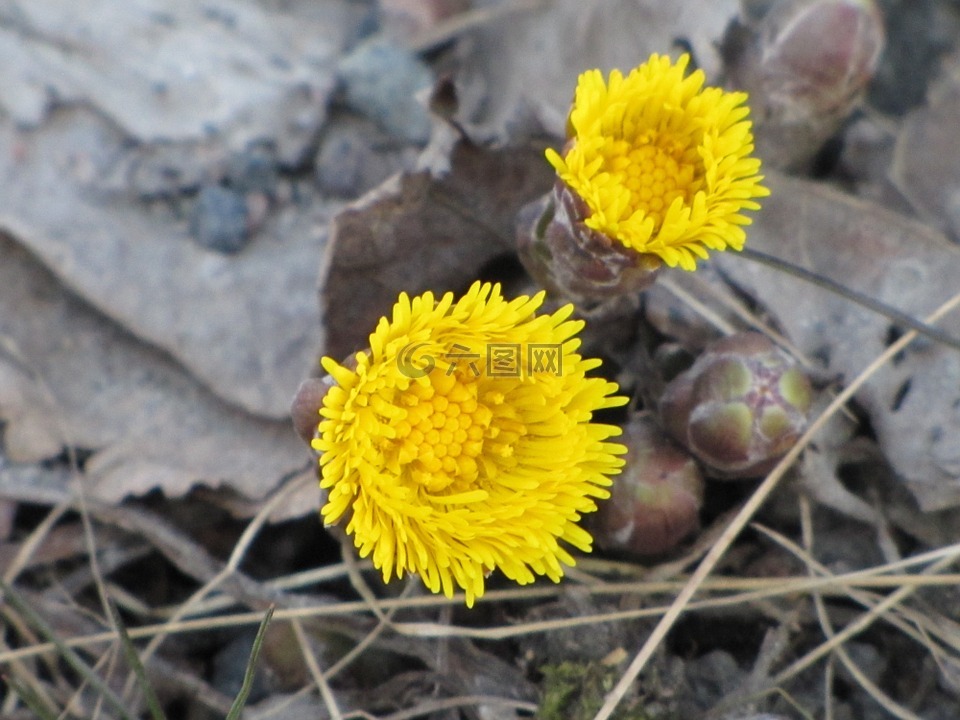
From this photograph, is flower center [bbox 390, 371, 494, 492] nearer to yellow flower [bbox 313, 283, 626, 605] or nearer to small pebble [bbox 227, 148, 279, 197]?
yellow flower [bbox 313, 283, 626, 605]

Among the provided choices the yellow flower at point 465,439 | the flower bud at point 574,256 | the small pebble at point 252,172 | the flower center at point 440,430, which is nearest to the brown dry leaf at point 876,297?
the flower bud at point 574,256

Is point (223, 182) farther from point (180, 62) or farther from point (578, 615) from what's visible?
point (578, 615)

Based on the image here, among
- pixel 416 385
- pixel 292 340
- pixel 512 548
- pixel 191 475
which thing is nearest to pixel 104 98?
pixel 292 340

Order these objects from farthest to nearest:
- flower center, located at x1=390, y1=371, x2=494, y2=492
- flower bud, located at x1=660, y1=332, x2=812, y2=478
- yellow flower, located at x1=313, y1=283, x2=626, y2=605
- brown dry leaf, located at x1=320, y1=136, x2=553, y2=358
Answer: brown dry leaf, located at x1=320, y1=136, x2=553, y2=358 → flower bud, located at x1=660, y1=332, x2=812, y2=478 → flower center, located at x1=390, y1=371, x2=494, y2=492 → yellow flower, located at x1=313, y1=283, x2=626, y2=605

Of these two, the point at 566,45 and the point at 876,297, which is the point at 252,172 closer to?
the point at 566,45

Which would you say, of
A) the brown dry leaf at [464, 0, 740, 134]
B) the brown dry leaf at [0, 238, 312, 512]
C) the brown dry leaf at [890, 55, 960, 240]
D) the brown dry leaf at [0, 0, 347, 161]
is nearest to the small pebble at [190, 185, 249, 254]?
the brown dry leaf at [0, 0, 347, 161]

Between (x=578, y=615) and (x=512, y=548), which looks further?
(x=578, y=615)
